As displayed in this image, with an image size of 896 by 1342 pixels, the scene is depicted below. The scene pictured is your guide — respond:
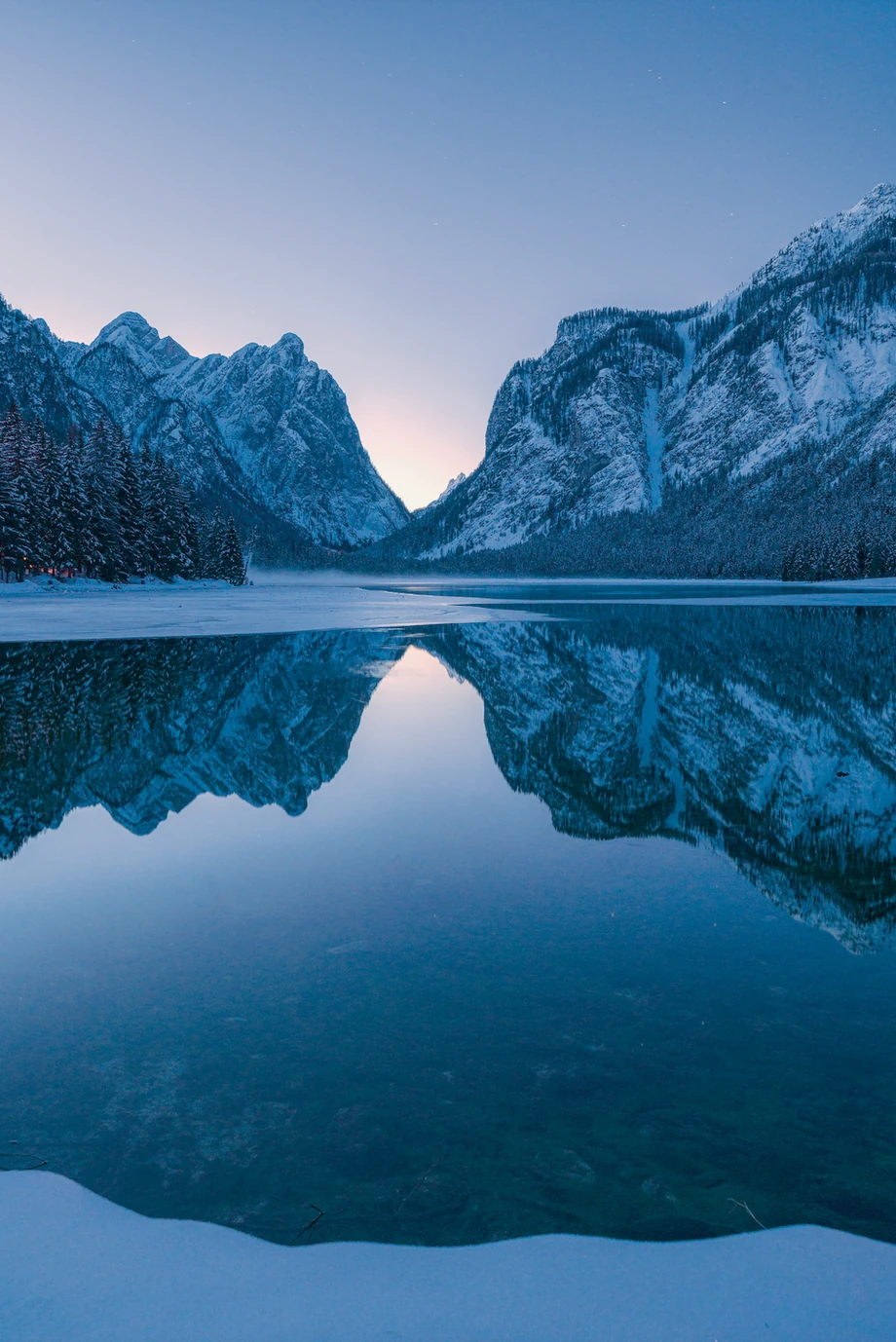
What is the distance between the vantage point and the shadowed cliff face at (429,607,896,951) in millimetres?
9320

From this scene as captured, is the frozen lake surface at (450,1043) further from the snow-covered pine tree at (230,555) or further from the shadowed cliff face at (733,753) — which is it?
the snow-covered pine tree at (230,555)

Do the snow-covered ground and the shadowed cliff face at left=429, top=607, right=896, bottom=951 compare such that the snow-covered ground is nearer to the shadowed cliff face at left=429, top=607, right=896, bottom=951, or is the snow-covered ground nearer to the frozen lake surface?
the shadowed cliff face at left=429, top=607, right=896, bottom=951

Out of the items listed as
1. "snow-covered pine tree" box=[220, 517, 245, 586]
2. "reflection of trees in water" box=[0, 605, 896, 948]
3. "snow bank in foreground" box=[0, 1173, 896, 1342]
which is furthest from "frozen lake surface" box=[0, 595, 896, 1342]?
"snow-covered pine tree" box=[220, 517, 245, 586]

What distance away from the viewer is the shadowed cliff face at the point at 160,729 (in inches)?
467

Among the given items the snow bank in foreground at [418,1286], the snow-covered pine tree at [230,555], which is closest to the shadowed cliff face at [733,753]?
the snow bank in foreground at [418,1286]

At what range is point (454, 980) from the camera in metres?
6.29

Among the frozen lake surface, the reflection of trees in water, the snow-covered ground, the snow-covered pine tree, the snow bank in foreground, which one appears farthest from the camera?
the snow-covered pine tree

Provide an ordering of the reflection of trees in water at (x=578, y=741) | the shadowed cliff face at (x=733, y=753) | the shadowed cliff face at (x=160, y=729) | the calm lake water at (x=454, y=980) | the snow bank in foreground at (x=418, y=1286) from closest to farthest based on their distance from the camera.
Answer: the snow bank in foreground at (x=418, y=1286) < the calm lake water at (x=454, y=980) < the shadowed cliff face at (x=733, y=753) < the reflection of trees in water at (x=578, y=741) < the shadowed cliff face at (x=160, y=729)

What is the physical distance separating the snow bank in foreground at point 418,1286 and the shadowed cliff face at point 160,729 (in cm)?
714

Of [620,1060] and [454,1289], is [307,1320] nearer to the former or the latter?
[454,1289]

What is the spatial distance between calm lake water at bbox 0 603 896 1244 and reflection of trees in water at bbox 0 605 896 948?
11 cm

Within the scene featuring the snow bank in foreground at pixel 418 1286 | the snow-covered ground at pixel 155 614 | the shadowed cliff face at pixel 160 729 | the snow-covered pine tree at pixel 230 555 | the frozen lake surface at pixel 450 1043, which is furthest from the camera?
the snow-covered pine tree at pixel 230 555

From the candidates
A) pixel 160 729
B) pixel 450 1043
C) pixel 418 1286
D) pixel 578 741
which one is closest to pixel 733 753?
pixel 578 741

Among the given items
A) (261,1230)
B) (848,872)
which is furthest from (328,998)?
(848,872)
